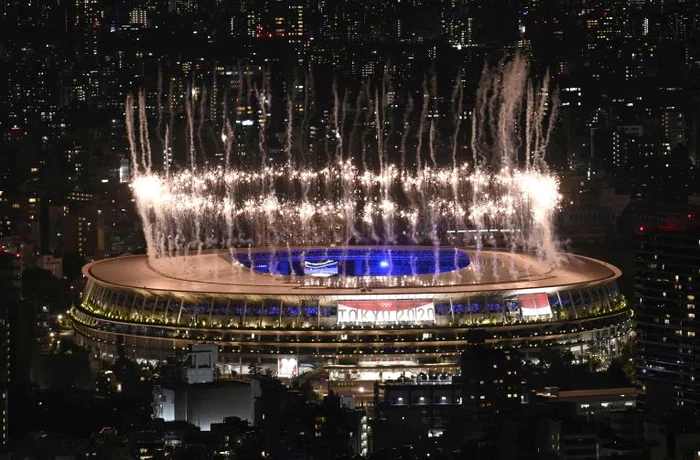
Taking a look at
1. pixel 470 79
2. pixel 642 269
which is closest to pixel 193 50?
pixel 470 79

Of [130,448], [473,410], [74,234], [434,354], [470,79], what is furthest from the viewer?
[470,79]

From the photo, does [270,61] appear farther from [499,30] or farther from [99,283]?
[99,283]

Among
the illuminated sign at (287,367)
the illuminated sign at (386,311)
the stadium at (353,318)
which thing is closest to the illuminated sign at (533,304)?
the stadium at (353,318)

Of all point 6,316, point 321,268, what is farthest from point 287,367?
point 321,268

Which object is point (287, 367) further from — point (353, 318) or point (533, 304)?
point (533, 304)

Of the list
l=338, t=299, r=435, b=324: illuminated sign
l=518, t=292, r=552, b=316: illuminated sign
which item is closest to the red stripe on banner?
l=338, t=299, r=435, b=324: illuminated sign
